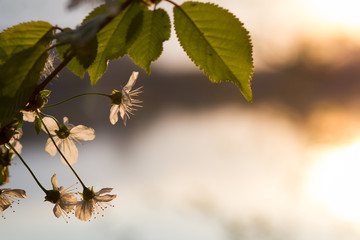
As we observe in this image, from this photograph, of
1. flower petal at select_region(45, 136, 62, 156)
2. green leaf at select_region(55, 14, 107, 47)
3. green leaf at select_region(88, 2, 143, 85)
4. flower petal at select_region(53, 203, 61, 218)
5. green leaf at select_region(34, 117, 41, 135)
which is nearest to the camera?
green leaf at select_region(55, 14, 107, 47)

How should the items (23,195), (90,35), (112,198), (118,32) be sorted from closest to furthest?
(90,35) < (118,32) < (23,195) < (112,198)

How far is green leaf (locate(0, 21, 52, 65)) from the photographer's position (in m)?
0.42

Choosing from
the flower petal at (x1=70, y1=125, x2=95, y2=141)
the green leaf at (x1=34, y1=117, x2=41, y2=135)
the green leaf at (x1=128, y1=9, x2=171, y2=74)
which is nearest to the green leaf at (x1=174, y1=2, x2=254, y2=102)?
the green leaf at (x1=128, y1=9, x2=171, y2=74)

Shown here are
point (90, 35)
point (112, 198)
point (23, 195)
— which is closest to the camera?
point (90, 35)

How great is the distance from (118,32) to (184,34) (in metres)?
0.07

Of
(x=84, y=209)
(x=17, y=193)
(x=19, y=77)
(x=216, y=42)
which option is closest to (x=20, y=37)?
(x=19, y=77)

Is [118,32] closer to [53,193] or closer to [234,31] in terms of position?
[234,31]

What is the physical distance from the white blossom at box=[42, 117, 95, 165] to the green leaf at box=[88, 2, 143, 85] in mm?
393

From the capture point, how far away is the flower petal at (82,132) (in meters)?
0.93

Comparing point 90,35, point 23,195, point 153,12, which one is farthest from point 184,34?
point 23,195

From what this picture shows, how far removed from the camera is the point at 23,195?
0.72 m

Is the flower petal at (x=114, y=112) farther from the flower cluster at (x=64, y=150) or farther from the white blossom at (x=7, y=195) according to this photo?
the white blossom at (x=7, y=195)

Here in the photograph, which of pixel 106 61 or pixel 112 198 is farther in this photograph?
pixel 112 198

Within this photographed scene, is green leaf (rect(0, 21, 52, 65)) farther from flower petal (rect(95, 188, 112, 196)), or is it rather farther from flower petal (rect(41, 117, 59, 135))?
flower petal (rect(95, 188, 112, 196))
